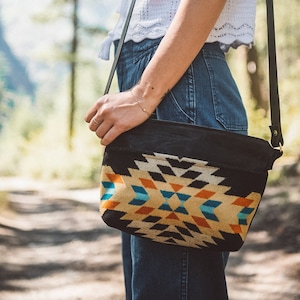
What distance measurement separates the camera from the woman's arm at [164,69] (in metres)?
1.11

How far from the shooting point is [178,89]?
45.5 inches

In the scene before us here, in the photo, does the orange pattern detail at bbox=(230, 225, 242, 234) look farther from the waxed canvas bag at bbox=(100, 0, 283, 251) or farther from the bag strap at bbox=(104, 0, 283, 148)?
the bag strap at bbox=(104, 0, 283, 148)

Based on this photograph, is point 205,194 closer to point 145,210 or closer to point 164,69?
point 145,210

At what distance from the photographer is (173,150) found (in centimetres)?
111

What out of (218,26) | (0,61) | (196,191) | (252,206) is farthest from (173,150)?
(0,61)

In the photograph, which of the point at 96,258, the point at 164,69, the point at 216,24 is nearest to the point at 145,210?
the point at 164,69

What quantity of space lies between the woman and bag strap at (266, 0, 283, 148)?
0.08 meters

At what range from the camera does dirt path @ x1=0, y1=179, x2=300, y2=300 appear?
152 inches

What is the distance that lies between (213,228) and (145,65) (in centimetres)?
39

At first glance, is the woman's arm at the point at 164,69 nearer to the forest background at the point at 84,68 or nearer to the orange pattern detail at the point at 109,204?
the orange pattern detail at the point at 109,204

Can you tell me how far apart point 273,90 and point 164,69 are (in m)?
0.25

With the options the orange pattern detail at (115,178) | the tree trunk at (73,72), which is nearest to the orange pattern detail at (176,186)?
the orange pattern detail at (115,178)

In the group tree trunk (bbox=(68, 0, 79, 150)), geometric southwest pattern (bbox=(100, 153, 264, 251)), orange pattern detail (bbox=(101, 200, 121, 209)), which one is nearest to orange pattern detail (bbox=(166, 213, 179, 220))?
geometric southwest pattern (bbox=(100, 153, 264, 251))

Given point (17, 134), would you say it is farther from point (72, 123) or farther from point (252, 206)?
point (252, 206)
